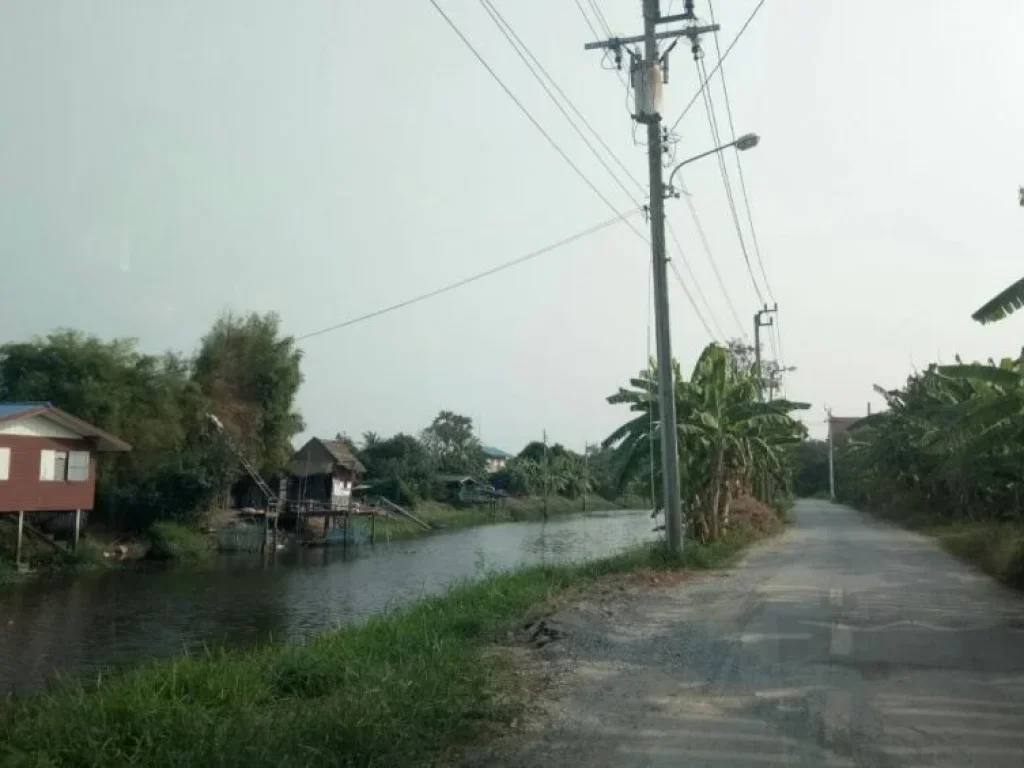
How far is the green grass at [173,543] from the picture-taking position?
37.3 meters

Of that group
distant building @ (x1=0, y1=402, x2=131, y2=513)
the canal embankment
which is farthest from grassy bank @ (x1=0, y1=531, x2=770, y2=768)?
distant building @ (x1=0, y1=402, x2=131, y2=513)

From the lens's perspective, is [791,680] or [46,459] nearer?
[791,680]

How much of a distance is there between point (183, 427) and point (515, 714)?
129 ft

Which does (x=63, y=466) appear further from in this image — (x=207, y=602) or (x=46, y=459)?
(x=207, y=602)

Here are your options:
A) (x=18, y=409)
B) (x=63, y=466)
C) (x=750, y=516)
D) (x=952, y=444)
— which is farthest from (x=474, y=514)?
(x=952, y=444)

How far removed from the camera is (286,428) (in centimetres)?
4894

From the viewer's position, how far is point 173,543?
123 ft

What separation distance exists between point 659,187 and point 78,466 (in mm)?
25581

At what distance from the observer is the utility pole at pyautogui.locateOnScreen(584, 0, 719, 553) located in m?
16.5

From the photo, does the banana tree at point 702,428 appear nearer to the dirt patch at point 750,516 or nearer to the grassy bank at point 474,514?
the dirt patch at point 750,516

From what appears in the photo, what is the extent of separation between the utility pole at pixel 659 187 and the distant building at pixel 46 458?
2269cm

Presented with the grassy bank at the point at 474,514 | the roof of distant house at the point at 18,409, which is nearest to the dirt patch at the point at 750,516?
the roof of distant house at the point at 18,409

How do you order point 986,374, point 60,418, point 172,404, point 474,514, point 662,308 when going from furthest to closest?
point 474,514 < point 172,404 < point 60,418 < point 662,308 < point 986,374

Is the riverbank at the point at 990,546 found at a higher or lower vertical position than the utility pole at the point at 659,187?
lower
